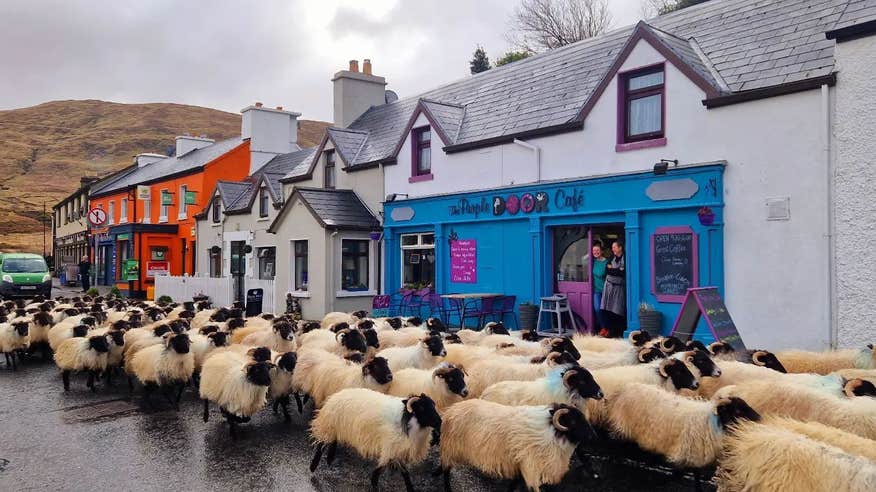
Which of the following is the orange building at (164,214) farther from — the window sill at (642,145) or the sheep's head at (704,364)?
the sheep's head at (704,364)

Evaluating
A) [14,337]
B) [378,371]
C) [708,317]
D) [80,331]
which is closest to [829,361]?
[708,317]

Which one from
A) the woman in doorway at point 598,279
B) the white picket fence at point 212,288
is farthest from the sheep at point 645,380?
the white picket fence at point 212,288

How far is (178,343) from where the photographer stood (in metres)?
8.52

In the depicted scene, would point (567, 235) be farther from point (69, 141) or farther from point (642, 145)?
point (69, 141)

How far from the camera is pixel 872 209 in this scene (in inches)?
368

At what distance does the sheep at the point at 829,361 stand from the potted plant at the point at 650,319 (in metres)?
4.07

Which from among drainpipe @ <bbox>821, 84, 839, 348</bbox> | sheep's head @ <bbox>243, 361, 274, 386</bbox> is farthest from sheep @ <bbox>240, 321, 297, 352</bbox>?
drainpipe @ <bbox>821, 84, 839, 348</bbox>

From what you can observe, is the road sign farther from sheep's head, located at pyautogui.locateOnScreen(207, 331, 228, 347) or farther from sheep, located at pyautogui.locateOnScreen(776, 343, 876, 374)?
sheep, located at pyautogui.locateOnScreen(776, 343, 876, 374)

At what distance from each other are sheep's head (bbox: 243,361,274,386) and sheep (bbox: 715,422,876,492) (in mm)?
4880

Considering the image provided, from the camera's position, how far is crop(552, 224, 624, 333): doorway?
13645mm

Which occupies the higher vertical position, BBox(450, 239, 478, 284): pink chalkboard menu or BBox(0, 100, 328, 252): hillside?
BBox(0, 100, 328, 252): hillside

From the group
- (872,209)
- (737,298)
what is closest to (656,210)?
(737,298)

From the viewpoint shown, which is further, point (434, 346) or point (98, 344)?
point (98, 344)

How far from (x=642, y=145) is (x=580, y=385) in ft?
27.3
